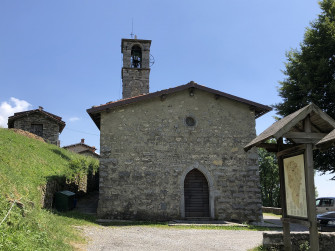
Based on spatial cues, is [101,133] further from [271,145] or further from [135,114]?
[271,145]

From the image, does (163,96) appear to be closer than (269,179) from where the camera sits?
Yes

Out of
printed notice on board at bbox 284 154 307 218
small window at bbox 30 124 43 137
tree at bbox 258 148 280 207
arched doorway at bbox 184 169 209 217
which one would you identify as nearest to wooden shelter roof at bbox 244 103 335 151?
printed notice on board at bbox 284 154 307 218

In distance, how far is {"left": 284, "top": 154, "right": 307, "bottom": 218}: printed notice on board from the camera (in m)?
5.95

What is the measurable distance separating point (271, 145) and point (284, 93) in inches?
425

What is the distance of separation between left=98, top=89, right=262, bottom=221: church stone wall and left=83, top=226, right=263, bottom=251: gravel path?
2232 millimetres

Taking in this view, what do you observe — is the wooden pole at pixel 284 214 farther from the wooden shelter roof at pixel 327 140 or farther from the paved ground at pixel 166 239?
the paved ground at pixel 166 239

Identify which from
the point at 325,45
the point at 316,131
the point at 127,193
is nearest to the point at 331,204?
the point at 325,45

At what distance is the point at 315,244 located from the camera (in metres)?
5.58

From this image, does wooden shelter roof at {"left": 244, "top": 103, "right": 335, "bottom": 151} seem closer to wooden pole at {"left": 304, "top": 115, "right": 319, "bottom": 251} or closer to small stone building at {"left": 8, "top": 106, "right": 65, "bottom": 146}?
wooden pole at {"left": 304, "top": 115, "right": 319, "bottom": 251}

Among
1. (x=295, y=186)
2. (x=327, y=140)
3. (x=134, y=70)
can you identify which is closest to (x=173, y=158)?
(x=295, y=186)

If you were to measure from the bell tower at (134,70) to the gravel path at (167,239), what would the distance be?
501 inches

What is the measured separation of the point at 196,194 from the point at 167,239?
4842 millimetres

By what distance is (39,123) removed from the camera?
2544cm

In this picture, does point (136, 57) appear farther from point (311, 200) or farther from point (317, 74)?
point (311, 200)
